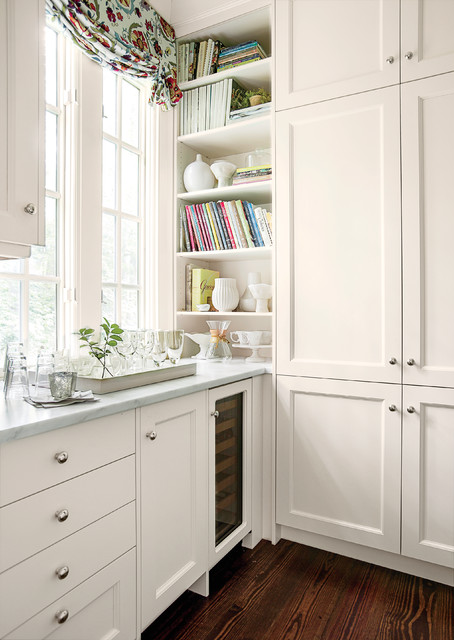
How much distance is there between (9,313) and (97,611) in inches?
41.9

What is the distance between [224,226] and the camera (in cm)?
233

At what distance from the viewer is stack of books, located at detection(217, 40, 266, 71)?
2.24 metres

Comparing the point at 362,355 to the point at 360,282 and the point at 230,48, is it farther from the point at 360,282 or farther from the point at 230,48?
the point at 230,48

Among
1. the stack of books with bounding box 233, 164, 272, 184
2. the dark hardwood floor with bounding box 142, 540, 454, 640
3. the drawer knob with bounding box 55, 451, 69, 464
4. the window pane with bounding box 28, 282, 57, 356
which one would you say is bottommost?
the dark hardwood floor with bounding box 142, 540, 454, 640

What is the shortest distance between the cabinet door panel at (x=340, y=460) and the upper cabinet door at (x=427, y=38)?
4.12 ft

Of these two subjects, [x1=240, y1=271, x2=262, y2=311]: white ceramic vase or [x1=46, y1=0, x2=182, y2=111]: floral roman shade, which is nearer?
[x1=46, y1=0, x2=182, y2=111]: floral roman shade

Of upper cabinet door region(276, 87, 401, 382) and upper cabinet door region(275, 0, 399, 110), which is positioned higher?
upper cabinet door region(275, 0, 399, 110)

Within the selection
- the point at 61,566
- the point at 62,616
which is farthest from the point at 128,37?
the point at 62,616

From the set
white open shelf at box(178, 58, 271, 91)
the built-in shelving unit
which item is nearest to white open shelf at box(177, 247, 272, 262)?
the built-in shelving unit

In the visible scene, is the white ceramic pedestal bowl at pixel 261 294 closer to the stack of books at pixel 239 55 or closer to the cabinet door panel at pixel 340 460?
the cabinet door panel at pixel 340 460

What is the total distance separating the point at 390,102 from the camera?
5.95ft

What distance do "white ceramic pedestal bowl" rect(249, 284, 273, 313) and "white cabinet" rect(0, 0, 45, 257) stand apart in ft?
3.86

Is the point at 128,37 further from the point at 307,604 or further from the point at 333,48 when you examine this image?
the point at 307,604

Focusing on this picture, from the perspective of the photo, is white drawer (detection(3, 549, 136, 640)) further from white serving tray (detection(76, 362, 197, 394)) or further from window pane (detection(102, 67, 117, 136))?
window pane (detection(102, 67, 117, 136))
